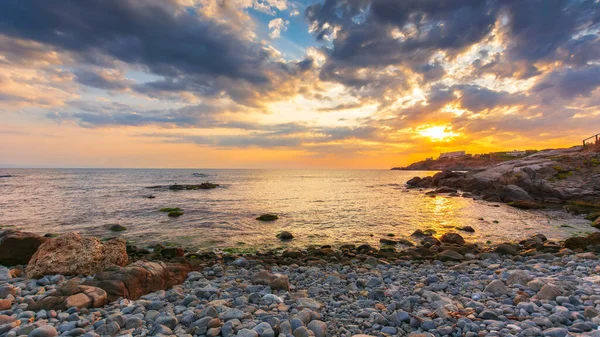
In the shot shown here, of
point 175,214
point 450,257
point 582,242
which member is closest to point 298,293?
point 450,257

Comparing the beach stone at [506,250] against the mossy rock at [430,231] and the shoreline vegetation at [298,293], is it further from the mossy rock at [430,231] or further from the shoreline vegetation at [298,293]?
the mossy rock at [430,231]

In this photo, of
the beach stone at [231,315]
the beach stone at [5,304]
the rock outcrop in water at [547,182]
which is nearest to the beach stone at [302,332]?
the beach stone at [231,315]

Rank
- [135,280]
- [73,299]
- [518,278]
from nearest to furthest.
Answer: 1. [73,299]
2. [135,280]
3. [518,278]

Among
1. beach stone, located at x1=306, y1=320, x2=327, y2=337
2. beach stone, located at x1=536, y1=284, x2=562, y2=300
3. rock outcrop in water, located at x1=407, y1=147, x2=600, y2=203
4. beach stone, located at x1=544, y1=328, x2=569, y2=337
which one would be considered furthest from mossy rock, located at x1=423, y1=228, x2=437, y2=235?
rock outcrop in water, located at x1=407, y1=147, x2=600, y2=203

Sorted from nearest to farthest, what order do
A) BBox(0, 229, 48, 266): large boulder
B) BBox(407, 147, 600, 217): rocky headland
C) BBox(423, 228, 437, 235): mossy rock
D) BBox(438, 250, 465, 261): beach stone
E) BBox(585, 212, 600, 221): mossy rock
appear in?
BBox(0, 229, 48, 266): large boulder
BBox(438, 250, 465, 261): beach stone
BBox(423, 228, 437, 235): mossy rock
BBox(585, 212, 600, 221): mossy rock
BBox(407, 147, 600, 217): rocky headland

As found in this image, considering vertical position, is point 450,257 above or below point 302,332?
below

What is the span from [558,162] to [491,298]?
46.9 metres

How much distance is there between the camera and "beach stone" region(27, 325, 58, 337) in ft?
15.9

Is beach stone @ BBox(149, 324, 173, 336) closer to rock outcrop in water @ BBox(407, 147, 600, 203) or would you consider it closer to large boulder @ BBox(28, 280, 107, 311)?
large boulder @ BBox(28, 280, 107, 311)

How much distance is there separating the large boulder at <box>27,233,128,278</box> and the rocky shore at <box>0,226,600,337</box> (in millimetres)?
32

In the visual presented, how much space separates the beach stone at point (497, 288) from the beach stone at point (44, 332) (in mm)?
9293

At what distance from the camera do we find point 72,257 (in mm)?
9516

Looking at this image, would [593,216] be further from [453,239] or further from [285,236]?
[285,236]

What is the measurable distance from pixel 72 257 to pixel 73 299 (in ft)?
14.2
